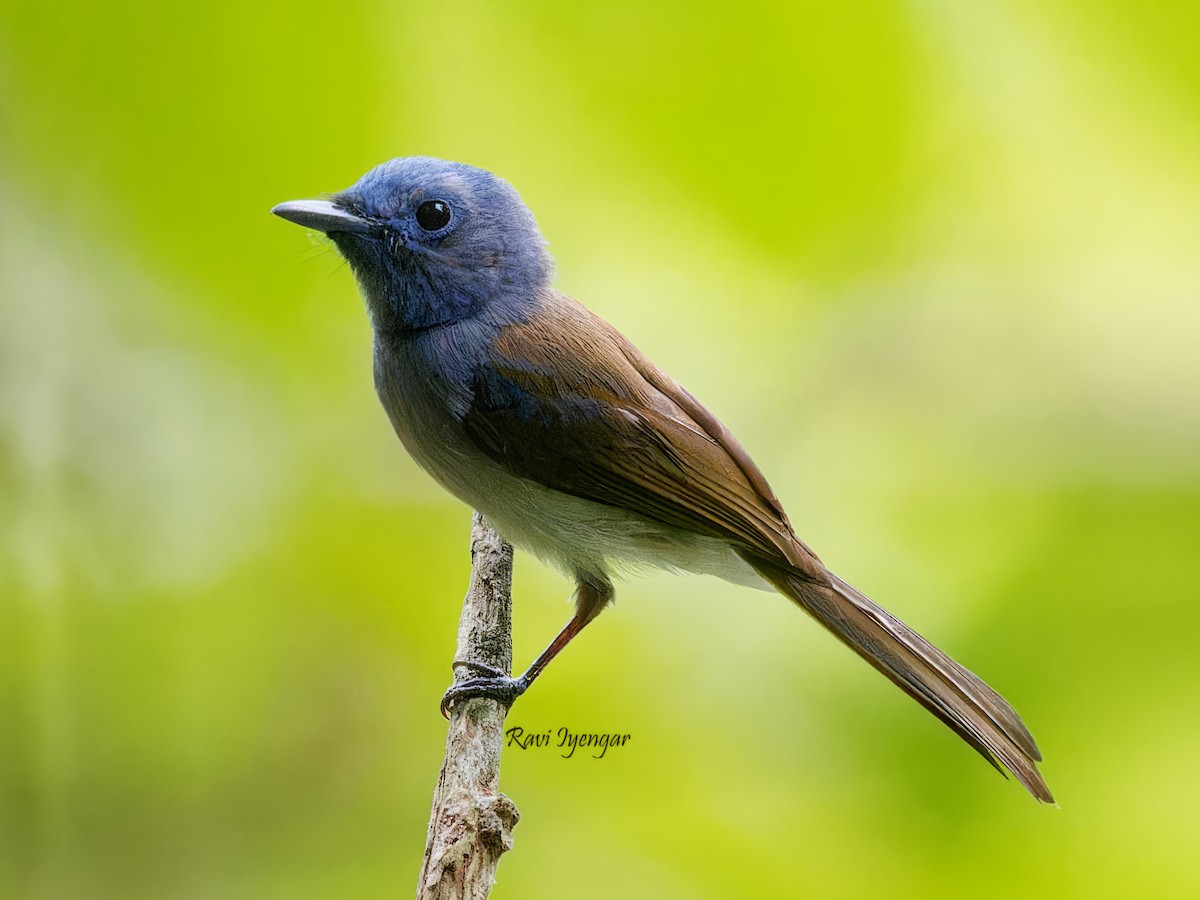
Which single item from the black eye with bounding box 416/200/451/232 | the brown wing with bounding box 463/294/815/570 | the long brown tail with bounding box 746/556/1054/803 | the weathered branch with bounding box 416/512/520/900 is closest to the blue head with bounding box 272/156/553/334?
the black eye with bounding box 416/200/451/232

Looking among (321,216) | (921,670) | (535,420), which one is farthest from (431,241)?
(921,670)

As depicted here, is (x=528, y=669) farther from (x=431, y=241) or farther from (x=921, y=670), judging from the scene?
(x=431, y=241)

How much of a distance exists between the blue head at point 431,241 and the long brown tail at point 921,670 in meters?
0.75

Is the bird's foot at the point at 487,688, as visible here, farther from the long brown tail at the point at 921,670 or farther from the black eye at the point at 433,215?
the black eye at the point at 433,215

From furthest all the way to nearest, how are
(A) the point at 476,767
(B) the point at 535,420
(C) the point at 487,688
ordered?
(C) the point at 487,688
(B) the point at 535,420
(A) the point at 476,767

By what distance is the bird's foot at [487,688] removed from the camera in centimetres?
244

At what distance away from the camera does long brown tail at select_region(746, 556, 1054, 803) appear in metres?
2.16

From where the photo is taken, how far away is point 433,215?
2332 millimetres

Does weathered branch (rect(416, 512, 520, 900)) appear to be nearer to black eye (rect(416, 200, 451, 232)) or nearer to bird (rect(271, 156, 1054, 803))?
bird (rect(271, 156, 1054, 803))

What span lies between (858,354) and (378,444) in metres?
1.11

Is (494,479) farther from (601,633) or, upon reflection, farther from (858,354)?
(858,354)

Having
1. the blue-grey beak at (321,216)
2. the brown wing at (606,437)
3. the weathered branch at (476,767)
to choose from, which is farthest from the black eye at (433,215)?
the weathered branch at (476,767)

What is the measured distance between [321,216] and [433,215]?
0.72ft

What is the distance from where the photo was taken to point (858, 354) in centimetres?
287
